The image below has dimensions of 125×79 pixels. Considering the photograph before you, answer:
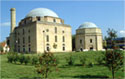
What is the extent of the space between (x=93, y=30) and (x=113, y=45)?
35235 mm

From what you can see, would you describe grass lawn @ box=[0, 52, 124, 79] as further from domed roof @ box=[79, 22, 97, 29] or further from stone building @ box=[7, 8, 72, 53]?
domed roof @ box=[79, 22, 97, 29]

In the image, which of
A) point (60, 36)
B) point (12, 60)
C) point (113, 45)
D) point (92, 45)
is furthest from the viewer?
point (92, 45)

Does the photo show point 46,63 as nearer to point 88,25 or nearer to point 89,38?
point 89,38

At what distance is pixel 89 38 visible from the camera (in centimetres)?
4384

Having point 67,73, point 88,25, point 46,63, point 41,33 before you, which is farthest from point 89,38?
point 46,63

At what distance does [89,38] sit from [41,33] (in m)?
16.2

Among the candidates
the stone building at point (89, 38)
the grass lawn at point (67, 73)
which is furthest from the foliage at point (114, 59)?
the stone building at point (89, 38)

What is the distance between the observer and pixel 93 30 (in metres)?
44.3

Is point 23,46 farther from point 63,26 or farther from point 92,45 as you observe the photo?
point 92,45

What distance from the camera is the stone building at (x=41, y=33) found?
34.0 meters

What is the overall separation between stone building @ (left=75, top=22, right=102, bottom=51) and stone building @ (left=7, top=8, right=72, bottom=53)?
6.19 metres

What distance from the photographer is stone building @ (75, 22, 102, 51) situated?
43.5 metres

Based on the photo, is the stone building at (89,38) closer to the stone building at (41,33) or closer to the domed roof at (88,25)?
the domed roof at (88,25)

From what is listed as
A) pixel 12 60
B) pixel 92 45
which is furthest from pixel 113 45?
pixel 92 45
